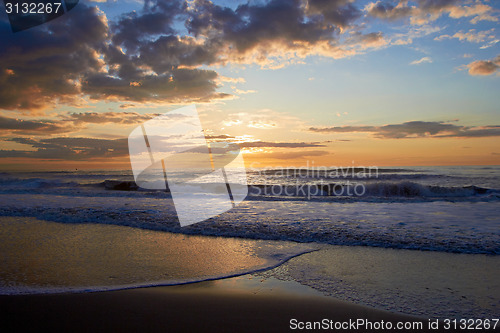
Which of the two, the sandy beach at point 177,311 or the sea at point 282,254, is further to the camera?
the sea at point 282,254

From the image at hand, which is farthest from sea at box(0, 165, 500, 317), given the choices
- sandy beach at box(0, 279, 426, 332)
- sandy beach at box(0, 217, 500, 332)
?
sandy beach at box(0, 279, 426, 332)

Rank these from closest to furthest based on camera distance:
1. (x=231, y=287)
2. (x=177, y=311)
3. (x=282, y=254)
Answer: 1. (x=177, y=311)
2. (x=231, y=287)
3. (x=282, y=254)

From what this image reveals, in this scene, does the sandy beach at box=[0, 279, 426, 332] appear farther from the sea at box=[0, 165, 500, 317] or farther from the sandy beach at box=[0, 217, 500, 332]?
the sea at box=[0, 165, 500, 317]

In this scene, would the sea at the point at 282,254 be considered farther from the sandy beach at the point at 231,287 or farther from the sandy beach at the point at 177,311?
the sandy beach at the point at 177,311

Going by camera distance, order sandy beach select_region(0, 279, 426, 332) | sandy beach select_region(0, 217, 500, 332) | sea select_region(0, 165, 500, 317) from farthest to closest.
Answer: sea select_region(0, 165, 500, 317), sandy beach select_region(0, 217, 500, 332), sandy beach select_region(0, 279, 426, 332)

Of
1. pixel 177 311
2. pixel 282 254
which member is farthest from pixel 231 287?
pixel 282 254

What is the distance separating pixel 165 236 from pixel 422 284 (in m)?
5.70

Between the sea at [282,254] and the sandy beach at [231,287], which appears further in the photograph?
the sea at [282,254]

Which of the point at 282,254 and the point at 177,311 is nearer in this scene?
the point at 177,311

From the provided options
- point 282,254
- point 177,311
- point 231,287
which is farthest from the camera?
point 282,254

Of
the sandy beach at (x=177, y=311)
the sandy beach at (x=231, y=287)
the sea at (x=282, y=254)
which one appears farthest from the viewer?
the sea at (x=282, y=254)

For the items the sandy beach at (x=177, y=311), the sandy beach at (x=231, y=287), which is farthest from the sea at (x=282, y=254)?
the sandy beach at (x=177, y=311)

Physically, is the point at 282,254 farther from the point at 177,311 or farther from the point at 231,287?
the point at 177,311

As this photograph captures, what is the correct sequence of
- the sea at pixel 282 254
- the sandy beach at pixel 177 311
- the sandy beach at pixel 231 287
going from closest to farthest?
1. the sandy beach at pixel 177 311
2. the sandy beach at pixel 231 287
3. the sea at pixel 282 254
